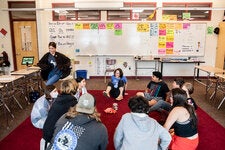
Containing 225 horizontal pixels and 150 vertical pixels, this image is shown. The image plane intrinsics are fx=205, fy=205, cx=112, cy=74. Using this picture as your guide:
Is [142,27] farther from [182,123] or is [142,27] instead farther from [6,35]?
[182,123]

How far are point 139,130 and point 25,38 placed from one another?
6924mm

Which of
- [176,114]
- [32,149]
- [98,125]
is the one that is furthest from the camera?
[32,149]

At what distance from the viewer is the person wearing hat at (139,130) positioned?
167cm

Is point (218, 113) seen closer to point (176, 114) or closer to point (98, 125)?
point (176, 114)

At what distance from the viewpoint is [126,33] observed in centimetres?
714

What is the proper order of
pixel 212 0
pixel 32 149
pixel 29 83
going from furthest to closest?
pixel 212 0, pixel 29 83, pixel 32 149

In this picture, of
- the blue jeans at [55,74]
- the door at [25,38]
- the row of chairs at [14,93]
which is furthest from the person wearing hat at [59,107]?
the door at [25,38]

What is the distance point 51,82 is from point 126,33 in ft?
11.7

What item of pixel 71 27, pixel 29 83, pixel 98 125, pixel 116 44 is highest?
pixel 71 27

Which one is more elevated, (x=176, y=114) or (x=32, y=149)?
(x=176, y=114)

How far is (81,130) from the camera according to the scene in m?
1.47

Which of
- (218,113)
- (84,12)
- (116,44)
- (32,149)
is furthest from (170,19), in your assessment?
(32,149)

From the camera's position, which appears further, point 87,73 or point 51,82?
point 87,73

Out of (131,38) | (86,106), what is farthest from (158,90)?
(131,38)
